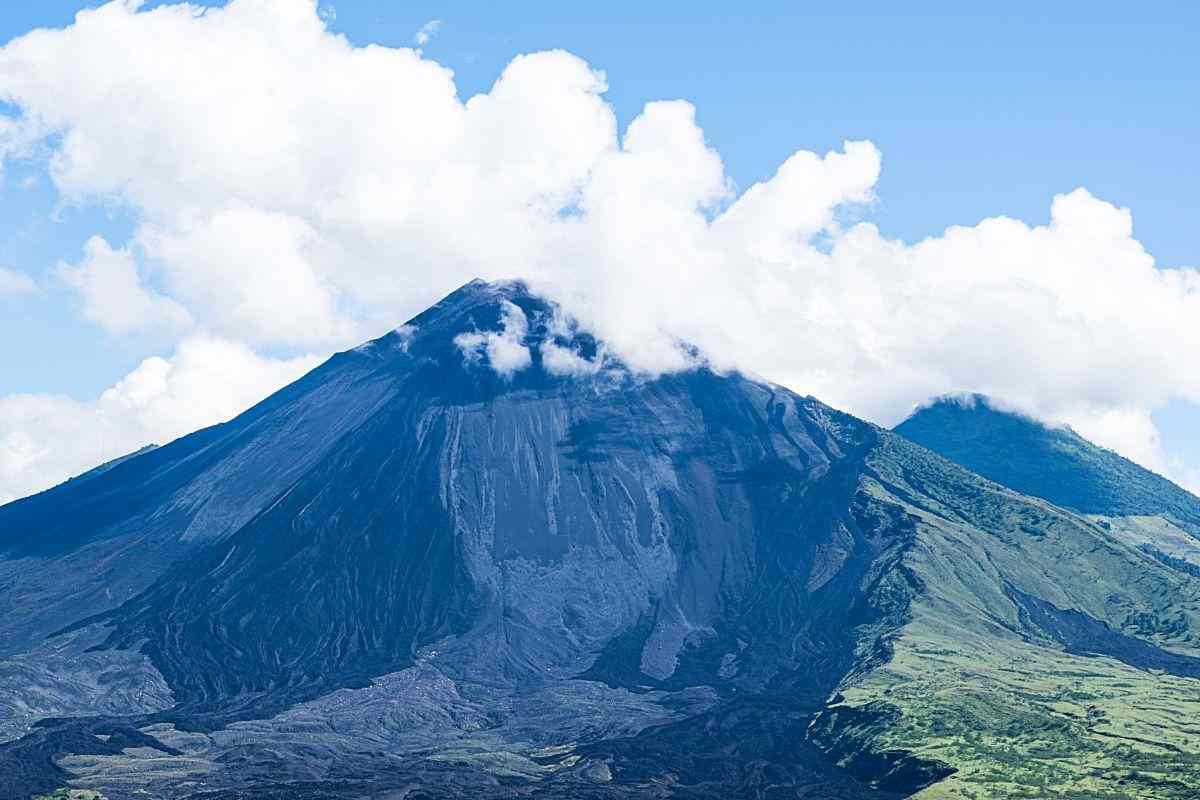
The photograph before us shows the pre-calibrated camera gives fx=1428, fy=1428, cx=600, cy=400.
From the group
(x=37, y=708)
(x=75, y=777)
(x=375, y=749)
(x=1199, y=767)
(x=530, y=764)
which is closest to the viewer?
(x=1199, y=767)

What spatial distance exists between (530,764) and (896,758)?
138 ft

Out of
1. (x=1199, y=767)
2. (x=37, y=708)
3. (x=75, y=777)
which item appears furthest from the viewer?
(x=37, y=708)

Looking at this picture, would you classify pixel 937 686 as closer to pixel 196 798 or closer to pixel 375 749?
pixel 375 749

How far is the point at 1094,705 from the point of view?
180 meters

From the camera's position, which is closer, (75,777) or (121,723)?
(75,777)

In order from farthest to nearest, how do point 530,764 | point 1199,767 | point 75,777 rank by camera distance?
point 530,764 < point 75,777 < point 1199,767

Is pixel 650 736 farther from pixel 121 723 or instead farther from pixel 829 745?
pixel 121 723

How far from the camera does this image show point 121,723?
185 meters

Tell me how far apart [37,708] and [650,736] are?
81.7 metres

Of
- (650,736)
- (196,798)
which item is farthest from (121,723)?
(650,736)

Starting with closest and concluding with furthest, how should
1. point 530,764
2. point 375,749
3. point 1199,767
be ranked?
point 1199,767 → point 530,764 → point 375,749

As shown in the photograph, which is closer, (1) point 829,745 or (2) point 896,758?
(2) point 896,758

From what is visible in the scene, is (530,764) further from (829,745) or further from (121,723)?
(121,723)

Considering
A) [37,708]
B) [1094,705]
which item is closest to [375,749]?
[37,708]
